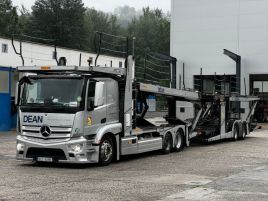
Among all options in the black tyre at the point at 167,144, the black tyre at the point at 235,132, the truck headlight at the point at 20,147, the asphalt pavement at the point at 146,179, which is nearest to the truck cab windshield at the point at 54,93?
the truck headlight at the point at 20,147

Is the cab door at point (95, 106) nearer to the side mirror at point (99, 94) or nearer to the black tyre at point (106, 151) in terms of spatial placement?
the side mirror at point (99, 94)

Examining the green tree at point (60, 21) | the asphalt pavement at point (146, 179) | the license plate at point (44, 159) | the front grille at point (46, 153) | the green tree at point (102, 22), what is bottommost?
the asphalt pavement at point (146, 179)

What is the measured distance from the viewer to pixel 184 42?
46219 mm

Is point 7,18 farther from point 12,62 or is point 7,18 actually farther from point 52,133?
point 52,133

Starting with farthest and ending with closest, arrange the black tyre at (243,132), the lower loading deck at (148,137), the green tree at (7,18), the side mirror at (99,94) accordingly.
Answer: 1. the green tree at (7,18)
2. the black tyre at (243,132)
3. the lower loading deck at (148,137)
4. the side mirror at (99,94)

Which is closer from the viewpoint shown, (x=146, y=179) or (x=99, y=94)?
(x=146, y=179)

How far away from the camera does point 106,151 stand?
47.6ft

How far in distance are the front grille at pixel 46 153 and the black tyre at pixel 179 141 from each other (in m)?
6.25

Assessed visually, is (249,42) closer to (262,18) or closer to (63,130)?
(262,18)

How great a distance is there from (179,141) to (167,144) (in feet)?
3.45

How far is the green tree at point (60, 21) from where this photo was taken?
8438 cm

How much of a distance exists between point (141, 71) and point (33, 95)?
5140mm

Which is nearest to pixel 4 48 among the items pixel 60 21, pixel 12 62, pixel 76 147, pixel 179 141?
pixel 12 62

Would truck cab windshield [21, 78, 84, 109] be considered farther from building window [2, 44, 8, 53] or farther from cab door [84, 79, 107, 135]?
building window [2, 44, 8, 53]
